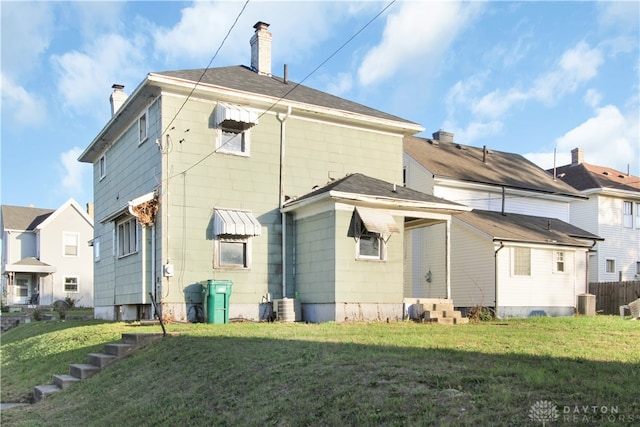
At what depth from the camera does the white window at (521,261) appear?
20.5 meters

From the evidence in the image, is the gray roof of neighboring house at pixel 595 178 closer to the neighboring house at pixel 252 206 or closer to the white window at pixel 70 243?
the neighboring house at pixel 252 206

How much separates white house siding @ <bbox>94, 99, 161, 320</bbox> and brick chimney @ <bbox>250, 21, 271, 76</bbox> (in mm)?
4423

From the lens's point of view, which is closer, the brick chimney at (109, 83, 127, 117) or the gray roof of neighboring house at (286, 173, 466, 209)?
the gray roof of neighboring house at (286, 173, 466, 209)

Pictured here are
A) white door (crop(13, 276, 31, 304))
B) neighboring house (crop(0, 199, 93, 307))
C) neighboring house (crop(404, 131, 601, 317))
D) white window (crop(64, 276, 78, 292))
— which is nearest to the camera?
neighboring house (crop(404, 131, 601, 317))

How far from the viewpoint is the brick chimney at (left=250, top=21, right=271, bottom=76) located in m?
19.4

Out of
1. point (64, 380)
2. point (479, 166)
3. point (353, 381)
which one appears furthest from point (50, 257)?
point (353, 381)

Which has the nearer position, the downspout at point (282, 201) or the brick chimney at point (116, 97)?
the downspout at point (282, 201)

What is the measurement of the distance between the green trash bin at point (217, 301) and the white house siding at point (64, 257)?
83.2 ft

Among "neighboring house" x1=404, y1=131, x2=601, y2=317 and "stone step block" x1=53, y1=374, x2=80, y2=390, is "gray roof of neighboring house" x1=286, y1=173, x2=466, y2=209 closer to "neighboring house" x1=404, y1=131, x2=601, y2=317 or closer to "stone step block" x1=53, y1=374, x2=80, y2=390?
"neighboring house" x1=404, y1=131, x2=601, y2=317

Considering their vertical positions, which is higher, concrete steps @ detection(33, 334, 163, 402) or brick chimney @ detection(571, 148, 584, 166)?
brick chimney @ detection(571, 148, 584, 166)

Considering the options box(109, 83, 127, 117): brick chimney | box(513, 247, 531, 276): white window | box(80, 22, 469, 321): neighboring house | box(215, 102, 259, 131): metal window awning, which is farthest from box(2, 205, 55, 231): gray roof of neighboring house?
box(513, 247, 531, 276): white window

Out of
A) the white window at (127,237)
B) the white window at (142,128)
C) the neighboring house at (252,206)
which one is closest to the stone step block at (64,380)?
the neighboring house at (252,206)

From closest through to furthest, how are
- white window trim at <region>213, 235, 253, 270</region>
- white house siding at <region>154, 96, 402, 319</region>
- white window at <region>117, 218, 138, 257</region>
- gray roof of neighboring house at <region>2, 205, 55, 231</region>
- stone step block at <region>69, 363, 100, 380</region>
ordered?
1. stone step block at <region>69, 363, 100, 380</region>
2. white house siding at <region>154, 96, 402, 319</region>
3. white window trim at <region>213, 235, 253, 270</region>
4. white window at <region>117, 218, 138, 257</region>
5. gray roof of neighboring house at <region>2, 205, 55, 231</region>

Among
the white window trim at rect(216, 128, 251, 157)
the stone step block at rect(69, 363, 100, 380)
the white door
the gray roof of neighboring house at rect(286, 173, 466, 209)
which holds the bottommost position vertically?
the white door
